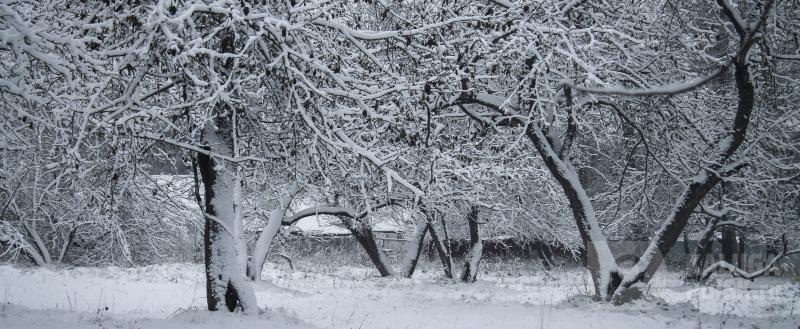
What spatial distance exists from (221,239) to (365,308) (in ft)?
9.89

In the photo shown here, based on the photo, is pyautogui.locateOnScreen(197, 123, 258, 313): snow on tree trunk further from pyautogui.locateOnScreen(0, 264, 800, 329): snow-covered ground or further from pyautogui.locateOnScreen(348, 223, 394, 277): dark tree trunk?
pyautogui.locateOnScreen(348, 223, 394, 277): dark tree trunk

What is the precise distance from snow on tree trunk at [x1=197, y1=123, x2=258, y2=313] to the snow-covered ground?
34 centimetres

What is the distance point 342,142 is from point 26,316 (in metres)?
4.38

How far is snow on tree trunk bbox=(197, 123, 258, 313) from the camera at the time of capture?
7262mm

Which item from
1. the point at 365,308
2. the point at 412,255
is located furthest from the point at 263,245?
the point at 412,255

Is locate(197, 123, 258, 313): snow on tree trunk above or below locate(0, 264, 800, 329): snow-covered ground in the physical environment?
above

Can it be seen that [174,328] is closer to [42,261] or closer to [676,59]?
[676,59]

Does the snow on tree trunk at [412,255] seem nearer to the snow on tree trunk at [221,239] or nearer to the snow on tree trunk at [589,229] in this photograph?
the snow on tree trunk at [589,229]

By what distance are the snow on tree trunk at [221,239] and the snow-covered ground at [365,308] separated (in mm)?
339

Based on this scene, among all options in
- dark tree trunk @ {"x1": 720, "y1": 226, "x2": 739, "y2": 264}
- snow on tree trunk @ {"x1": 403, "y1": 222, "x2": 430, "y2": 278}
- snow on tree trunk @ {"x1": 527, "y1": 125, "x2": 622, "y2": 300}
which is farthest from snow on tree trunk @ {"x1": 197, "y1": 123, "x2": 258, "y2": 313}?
dark tree trunk @ {"x1": 720, "y1": 226, "x2": 739, "y2": 264}

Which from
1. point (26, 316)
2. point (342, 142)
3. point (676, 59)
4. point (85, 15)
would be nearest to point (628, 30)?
point (676, 59)

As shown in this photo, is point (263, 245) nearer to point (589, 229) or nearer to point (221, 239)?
point (221, 239)

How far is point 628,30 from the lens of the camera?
9.85 m

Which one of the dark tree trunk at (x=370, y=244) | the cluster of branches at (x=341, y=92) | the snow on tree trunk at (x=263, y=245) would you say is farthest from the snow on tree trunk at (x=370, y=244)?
the cluster of branches at (x=341, y=92)
